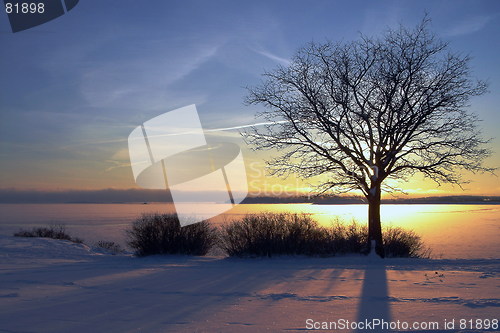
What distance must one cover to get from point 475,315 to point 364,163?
383 inches

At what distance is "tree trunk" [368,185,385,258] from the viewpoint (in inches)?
619

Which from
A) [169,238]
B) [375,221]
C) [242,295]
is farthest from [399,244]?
[242,295]

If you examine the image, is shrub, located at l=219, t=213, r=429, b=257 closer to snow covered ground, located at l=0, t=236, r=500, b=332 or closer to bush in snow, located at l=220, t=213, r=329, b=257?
bush in snow, located at l=220, t=213, r=329, b=257

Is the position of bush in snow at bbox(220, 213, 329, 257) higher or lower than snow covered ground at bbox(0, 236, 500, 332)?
higher

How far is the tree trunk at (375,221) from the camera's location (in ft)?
51.6

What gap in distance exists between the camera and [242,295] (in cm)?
858

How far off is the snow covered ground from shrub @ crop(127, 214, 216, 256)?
3.70 metres

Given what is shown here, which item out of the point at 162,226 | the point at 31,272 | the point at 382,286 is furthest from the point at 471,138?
the point at 31,272

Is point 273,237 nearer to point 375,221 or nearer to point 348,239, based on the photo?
point 348,239

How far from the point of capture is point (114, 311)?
729cm

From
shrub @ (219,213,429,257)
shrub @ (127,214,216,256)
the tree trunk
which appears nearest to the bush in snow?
shrub @ (219,213,429,257)

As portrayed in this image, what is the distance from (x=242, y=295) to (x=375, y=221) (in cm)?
872

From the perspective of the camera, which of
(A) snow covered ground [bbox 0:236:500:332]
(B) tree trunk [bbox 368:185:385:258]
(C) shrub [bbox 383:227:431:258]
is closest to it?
(A) snow covered ground [bbox 0:236:500:332]

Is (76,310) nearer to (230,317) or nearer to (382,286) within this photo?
(230,317)
